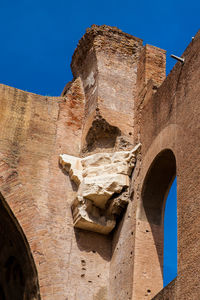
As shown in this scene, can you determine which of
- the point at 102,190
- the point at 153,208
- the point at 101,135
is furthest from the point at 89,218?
the point at 101,135

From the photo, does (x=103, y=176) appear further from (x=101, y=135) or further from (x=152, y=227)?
(x=152, y=227)

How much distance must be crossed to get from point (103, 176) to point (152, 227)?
1.23 meters

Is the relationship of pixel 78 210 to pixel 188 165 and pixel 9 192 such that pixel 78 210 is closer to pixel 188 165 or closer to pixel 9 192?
pixel 9 192

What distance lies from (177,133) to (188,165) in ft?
2.32

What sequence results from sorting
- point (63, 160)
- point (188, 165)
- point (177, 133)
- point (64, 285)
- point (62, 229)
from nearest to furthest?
point (188, 165) → point (177, 133) → point (64, 285) → point (62, 229) → point (63, 160)

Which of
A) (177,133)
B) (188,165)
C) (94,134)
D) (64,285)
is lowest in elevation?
(64,285)

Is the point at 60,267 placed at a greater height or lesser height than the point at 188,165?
lesser

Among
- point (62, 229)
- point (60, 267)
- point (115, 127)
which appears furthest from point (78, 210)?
point (115, 127)

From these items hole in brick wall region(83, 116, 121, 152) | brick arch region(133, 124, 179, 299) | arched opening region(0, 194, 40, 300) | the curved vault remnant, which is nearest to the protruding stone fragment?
the curved vault remnant

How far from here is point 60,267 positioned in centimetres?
809

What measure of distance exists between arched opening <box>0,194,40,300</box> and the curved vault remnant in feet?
2.99

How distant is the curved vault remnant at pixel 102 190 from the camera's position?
8594 mm

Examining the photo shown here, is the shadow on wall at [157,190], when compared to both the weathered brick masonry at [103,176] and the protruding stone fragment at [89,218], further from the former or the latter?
the protruding stone fragment at [89,218]

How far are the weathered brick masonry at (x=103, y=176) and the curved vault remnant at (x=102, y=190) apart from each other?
17mm
